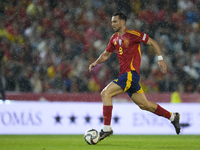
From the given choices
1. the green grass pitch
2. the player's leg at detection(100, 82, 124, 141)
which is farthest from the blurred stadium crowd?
the player's leg at detection(100, 82, 124, 141)

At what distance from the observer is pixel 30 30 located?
12.9 m

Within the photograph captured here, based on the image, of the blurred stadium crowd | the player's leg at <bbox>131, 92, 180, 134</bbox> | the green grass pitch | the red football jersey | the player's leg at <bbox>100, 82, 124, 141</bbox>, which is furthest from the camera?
the blurred stadium crowd

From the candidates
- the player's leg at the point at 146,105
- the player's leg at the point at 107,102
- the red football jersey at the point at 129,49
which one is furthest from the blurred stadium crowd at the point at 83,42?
the player's leg at the point at 107,102

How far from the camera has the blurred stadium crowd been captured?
11.5m

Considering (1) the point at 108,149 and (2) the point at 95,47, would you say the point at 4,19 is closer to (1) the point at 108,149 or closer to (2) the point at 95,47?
(2) the point at 95,47

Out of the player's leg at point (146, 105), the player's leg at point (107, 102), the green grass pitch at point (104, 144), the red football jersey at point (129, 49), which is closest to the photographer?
the green grass pitch at point (104, 144)

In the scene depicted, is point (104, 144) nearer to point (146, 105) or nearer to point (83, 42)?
point (146, 105)

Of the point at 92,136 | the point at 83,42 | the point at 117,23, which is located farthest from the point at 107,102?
the point at 83,42

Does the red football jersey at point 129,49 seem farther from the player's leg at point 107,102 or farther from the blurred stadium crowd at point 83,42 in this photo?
the blurred stadium crowd at point 83,42

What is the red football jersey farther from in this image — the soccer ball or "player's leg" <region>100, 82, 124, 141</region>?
the soccer ball

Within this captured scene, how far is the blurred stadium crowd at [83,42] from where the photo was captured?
11.5m

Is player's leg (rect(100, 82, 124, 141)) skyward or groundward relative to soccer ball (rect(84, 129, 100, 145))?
skyward

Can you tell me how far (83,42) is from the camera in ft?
40.8

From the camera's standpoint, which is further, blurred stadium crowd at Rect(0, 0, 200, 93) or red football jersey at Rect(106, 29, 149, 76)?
blurred stadium crowd at Rect(0, 0, 200, 93)
